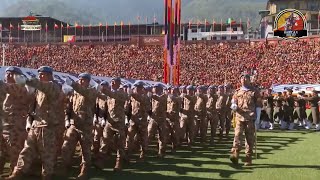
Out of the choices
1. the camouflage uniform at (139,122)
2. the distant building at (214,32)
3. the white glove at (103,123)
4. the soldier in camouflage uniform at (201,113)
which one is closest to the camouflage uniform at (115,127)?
the white glove at (103,123)

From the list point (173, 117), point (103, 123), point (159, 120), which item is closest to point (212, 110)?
point (173, 117)

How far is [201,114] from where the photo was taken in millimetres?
15617

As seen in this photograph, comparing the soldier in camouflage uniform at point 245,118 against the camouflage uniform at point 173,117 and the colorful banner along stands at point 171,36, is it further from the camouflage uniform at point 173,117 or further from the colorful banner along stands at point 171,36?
the colorful banner along stands at point 171,36

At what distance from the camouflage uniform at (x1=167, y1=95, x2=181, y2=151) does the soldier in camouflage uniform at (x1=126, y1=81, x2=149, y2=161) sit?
2166 mm

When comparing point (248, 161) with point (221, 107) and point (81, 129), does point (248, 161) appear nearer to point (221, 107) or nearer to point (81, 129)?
point (81, 129)

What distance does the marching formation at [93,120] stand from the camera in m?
7.78

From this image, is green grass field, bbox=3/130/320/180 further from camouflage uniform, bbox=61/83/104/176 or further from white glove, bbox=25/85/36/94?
white glove, bbox=25/85/36/94

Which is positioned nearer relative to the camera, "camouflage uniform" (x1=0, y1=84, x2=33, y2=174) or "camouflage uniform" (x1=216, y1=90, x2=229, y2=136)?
"camouflage uniform" (x1=0, y1=84, x2=33, y2=174)

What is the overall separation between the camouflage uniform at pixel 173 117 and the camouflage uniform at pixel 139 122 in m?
2.17

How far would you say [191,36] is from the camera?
8162 cm

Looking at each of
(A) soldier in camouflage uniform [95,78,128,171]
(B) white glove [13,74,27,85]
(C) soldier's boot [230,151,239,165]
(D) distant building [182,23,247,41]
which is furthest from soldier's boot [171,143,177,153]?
(D) distant building [182,23,247,41]

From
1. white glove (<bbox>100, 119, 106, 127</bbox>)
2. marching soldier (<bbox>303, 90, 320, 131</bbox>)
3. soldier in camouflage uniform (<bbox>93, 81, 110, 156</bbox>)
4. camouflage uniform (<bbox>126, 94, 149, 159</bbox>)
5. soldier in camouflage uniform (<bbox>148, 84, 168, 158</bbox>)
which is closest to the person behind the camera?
soldier in camouflage uniform (<bbox>93, 81, 110, 156</bbox>)

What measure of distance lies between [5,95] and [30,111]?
0.51 metres

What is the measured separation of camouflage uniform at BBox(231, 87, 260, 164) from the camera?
1048cm
